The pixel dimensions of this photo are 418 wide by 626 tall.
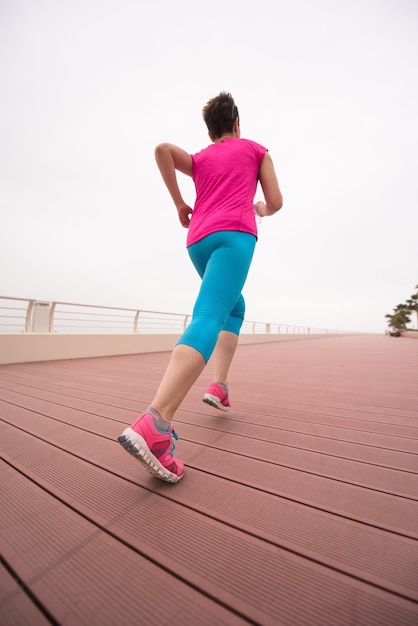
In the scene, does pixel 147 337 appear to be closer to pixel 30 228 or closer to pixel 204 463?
pixel 204 463

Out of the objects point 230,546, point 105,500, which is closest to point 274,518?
point 230,546

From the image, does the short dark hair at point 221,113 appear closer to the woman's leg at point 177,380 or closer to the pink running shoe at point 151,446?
the woman's leg at point 177,380

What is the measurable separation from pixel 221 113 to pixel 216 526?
1.60 metres

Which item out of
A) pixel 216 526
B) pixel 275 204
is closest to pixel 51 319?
pixel 275 204

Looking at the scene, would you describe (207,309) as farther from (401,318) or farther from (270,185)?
(401,318)

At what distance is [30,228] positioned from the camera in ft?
85.9

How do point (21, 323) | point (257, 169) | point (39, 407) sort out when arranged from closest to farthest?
point (257, 169) → point (39, 407) → point (21, 323)

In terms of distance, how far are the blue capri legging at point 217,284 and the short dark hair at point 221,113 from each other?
1.97 feet

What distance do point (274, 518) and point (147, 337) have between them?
17.5 ft

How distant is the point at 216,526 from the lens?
26.1 inches

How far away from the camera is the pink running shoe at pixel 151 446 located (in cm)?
73

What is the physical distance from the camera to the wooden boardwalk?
47cm

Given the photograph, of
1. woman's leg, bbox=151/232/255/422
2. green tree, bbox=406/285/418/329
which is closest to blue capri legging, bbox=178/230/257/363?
woman's leg, bbox=151/232/255/422

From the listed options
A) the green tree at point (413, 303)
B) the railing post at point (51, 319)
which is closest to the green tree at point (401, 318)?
the green tree at point (413, 303)
